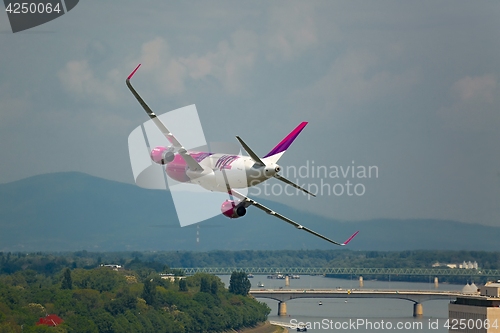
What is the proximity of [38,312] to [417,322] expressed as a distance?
7863 centimetres

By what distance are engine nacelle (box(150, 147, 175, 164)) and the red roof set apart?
89.1 metres

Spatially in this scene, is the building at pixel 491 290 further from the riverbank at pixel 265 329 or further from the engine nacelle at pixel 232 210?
the riverbank at pixel 265 329

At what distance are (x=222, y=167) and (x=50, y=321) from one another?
95.9m

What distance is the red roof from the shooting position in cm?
13138

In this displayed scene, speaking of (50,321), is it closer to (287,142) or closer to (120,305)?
(120,305)

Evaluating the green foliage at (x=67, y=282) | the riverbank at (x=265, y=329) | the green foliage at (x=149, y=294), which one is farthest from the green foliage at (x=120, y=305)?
the riverbank at (x=265, y=329)

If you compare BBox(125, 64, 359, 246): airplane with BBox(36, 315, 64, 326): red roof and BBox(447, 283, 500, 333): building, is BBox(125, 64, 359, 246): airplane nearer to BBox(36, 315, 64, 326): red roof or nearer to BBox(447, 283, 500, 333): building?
BBox(447, 283, 500, 333): building

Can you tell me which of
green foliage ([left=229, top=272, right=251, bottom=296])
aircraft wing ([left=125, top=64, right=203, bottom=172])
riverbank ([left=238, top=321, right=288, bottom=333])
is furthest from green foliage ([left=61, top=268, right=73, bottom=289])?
aircraft wing ([left=125, top=64, right=203, bottom=172])

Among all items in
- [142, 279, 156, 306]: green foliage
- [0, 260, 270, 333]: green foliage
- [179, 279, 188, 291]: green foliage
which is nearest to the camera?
[0, 260, 270, 333]: green foliage

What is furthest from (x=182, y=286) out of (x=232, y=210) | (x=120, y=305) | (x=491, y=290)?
(x=232, y=210)

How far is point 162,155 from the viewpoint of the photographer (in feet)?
153

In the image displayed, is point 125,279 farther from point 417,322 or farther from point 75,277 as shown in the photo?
point 417,322

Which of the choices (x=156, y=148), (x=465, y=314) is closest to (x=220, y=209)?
(x=156, y=148)

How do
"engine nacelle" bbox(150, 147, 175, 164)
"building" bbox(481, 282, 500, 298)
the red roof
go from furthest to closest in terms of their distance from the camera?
the red roof, "building" bbox(481, 282, 500, 298), "engine nacelle" bbox(150, 147, 175, 164)
